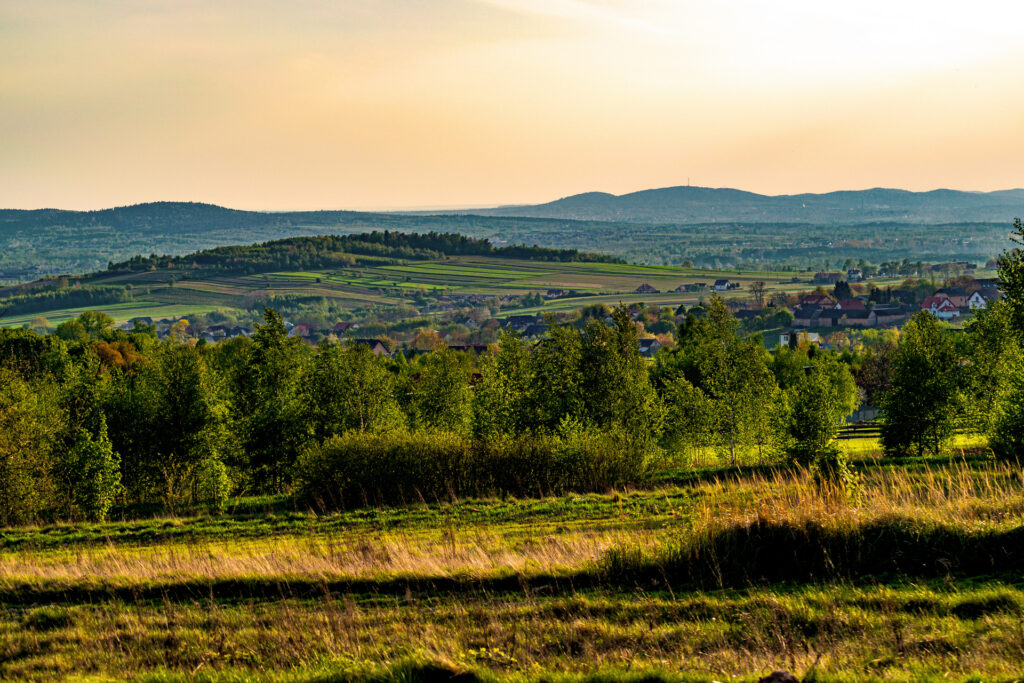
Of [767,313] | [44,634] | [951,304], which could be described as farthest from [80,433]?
[951,304]

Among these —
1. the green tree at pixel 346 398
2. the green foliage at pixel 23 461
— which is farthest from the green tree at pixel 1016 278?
the green foliage at pixel 23 461

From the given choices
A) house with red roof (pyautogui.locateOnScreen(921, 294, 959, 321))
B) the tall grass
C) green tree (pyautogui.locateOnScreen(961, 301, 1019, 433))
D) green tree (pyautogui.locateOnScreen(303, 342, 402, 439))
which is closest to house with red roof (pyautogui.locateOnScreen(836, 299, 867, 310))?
house with red roof (pyautogui.locateOnScreen(921, 294, 959, 321))

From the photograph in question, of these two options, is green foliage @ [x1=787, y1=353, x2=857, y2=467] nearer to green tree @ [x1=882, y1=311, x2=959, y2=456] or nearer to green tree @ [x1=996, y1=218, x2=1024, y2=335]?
green tree @ [x1=882, y1=311, x2=959, y2=456]

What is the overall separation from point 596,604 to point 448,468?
17975 millimetres

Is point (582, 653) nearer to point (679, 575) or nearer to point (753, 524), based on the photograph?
point (679, 575)

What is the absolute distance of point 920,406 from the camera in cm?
4041

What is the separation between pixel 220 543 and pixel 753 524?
13.4 metres

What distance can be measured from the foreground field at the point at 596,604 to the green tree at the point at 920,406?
100 ft

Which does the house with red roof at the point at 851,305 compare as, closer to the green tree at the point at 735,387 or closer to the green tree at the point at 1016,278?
the green tree at the point at 735,387

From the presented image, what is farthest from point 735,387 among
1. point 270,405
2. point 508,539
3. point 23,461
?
point 23,461

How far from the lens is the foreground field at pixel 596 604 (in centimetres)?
724

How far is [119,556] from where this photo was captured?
14672 mm

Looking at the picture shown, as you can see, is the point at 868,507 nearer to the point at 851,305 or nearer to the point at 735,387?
the point at 735,387

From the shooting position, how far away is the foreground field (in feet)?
23.8
